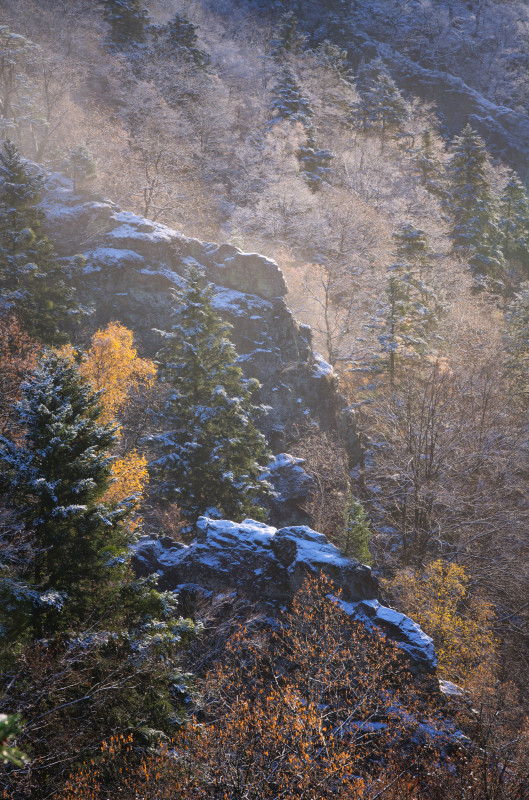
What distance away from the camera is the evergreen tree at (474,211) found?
48.0 metres

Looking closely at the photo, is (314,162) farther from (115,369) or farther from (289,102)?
(115,369)

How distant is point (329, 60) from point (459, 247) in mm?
43802

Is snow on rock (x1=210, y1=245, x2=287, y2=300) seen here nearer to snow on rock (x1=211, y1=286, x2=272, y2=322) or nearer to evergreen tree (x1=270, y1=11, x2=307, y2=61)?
snow on rock (x1=211, y1=286, x2=272, y2=322)

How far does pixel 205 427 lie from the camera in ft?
72.2

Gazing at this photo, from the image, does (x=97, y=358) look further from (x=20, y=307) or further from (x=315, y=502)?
(x=315, y=502)

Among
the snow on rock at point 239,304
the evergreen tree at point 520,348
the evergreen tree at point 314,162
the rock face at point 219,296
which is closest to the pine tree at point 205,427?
the rock face at point 219,296

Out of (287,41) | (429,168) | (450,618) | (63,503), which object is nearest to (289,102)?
(429,168)

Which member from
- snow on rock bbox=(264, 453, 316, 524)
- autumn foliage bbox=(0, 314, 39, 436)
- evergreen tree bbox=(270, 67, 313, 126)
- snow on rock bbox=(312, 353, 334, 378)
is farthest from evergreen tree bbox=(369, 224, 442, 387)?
evergreen tree bbox=(270, 67, 313, 126)

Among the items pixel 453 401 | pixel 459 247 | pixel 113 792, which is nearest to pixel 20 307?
pixel 113 792

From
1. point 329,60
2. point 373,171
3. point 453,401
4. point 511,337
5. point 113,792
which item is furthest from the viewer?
point 329,60

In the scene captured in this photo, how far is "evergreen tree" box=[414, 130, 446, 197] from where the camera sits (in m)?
55.8

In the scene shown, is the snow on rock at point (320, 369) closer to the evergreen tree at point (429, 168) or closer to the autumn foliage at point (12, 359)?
the autumn foliage at point (12, 359)

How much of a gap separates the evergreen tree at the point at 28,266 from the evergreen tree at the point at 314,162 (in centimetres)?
3432

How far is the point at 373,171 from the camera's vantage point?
189ft
